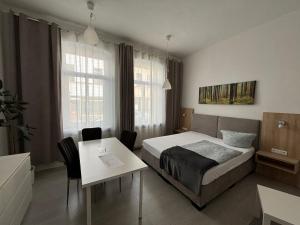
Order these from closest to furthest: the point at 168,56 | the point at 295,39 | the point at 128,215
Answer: the point at 128,215, the point at 295,39, the point at 168,56

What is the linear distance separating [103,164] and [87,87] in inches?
81.3

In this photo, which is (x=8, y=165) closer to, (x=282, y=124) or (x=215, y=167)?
(x=215, y=167)

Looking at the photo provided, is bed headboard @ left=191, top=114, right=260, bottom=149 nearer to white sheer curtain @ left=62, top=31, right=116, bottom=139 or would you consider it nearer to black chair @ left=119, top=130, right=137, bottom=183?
black chair @ left=119, top=130, right=137, bottom=183

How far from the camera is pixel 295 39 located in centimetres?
227

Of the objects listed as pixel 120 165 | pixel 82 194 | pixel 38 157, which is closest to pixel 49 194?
pixel 82 194

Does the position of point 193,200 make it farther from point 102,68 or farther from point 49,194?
point 102,68

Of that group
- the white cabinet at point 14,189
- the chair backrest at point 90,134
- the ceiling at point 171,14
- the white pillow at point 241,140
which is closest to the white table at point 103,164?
the chair backrest at point 90,134

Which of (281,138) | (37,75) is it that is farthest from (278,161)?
(37,75)

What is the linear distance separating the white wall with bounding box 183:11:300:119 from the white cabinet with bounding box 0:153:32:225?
12.9 feet

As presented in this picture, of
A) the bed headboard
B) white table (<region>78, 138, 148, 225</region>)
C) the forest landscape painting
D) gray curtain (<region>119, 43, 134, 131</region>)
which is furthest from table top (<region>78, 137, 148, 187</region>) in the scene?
the forest landscape painting

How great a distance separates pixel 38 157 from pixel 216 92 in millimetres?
4296

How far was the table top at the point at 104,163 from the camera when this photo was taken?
1296 mm

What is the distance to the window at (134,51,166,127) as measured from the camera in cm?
374

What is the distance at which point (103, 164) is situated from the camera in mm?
1538
